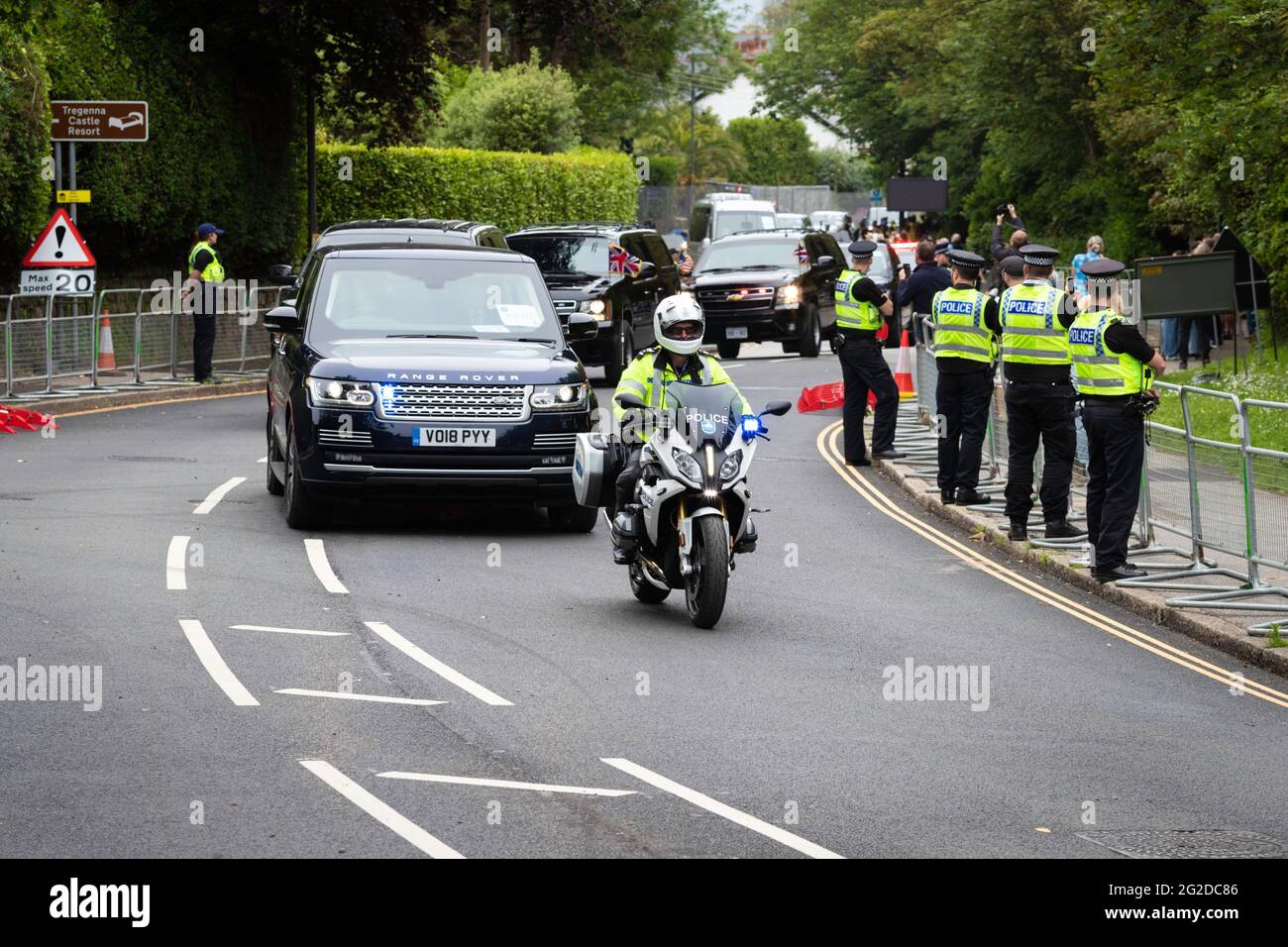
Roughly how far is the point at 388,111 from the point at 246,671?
2804 centimetres

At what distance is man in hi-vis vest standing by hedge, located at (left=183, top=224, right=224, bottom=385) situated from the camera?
26.0 metres

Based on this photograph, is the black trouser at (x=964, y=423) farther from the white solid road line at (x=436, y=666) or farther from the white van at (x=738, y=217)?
the white van at (x=738, y=217)

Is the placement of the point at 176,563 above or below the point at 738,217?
below

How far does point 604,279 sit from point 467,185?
1438 centimetres

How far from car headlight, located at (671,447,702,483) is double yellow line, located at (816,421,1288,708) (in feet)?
8.39

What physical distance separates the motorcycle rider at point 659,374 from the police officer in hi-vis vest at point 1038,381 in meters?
3.20

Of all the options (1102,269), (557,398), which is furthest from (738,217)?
(1102,269)

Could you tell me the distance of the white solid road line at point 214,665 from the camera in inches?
359

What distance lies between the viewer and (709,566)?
11.0 meters

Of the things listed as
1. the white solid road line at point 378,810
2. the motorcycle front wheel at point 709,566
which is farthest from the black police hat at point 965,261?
the white solid road line at point 378,810

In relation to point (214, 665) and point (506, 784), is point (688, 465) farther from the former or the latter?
point (506, 784)

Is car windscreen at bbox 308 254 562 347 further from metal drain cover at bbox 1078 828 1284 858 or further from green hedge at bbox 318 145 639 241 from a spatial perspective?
green hedge at bbox 318 145 639 241

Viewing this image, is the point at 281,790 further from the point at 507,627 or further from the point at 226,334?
the point at 226,334

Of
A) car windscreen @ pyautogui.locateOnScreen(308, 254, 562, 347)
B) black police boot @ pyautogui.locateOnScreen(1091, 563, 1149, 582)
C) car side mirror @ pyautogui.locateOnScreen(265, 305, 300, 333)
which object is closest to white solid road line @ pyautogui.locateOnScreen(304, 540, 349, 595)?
car windscreen @ pyautogui.locateOnScreen(308, 254, 562, 347)
